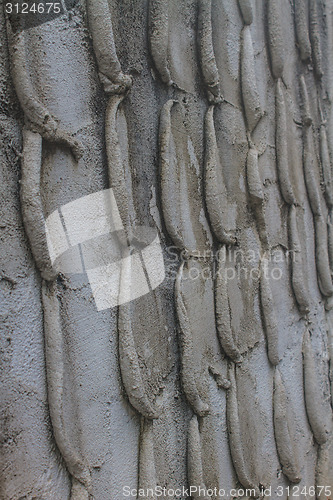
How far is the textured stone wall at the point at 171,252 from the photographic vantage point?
1.64 feet

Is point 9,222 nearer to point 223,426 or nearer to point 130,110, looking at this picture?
point 130,110

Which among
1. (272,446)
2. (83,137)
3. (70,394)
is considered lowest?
(272,446)

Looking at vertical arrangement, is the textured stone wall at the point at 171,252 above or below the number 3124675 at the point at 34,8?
below

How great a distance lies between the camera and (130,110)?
602 millimetres

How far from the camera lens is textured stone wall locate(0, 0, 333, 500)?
19.6 inches

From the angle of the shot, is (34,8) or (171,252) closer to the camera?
(34,8)

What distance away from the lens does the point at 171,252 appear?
0.65 m

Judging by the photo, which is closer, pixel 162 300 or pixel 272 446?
pixel 162 300

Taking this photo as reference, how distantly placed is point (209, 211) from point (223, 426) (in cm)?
32

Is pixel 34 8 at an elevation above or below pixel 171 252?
above

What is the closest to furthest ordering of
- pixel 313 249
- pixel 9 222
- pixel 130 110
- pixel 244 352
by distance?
pixel 9 222, pixel 130 110, pixel 244 352, pixel 313 249

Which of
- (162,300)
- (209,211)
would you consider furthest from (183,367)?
(209,211)

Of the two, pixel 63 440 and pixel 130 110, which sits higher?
pixel 130 110

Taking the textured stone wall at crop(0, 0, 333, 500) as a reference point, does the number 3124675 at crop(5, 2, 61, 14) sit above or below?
above
